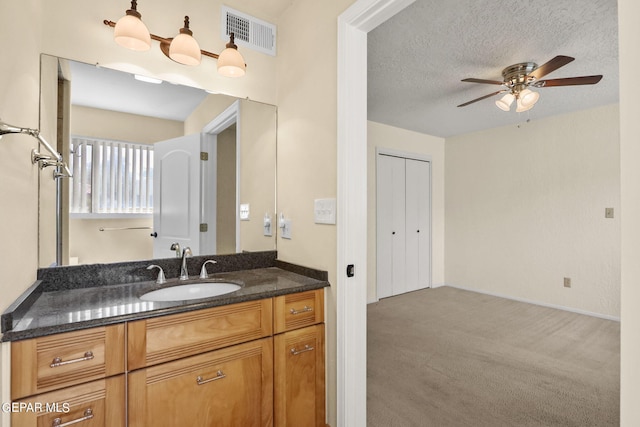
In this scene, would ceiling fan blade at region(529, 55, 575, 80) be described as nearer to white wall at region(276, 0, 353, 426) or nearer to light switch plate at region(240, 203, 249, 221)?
white wall at region(276, 0, 353, 426)

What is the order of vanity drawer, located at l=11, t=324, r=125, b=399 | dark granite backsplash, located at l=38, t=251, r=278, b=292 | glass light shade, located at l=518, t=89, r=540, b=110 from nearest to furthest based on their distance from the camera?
vanity drawer, located at l=11, t=324, r=125, b=399, dark granite backsplash, located at l=38, t=251, r=278, b=292, glass light shade, located at l=518, t=89, r=540, b=110

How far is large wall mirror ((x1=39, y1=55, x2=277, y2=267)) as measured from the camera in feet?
4.90

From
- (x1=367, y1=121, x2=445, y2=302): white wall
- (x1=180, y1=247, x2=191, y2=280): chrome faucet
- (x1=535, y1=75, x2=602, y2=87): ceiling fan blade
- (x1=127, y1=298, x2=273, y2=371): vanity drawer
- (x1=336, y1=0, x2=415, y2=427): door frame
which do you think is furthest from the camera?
(x1=367, y1=121, x2=445, y2=302): white wall

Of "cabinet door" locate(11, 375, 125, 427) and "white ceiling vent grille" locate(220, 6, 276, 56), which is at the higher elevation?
"white ceiling vent grille" locate(220, 6, 276, 56)

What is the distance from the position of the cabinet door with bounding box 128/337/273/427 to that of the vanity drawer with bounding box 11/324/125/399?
0.11 meters

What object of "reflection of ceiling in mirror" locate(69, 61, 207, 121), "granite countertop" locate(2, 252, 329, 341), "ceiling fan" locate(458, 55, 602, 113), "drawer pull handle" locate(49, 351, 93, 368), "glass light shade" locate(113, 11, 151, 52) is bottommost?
"drawer pull handle" locate(49, 351, 93, 368)

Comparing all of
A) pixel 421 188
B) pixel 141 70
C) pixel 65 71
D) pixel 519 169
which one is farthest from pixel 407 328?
pixel 65 71

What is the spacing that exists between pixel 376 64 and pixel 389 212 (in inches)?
90.8

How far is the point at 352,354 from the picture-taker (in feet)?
5.03

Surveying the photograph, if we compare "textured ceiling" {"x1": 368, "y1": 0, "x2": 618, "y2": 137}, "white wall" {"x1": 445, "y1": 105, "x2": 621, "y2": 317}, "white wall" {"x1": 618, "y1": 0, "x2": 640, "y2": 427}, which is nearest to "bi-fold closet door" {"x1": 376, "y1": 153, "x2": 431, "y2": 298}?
"white wall" {"x1": 445, "y1": 105, "x2": 621, "y2": 317}

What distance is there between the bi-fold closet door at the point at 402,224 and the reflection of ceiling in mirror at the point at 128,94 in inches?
115

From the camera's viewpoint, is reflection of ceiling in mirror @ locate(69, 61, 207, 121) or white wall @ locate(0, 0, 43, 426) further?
reflection of ceiling in mirror @ locate(69, 61, 207, 121)

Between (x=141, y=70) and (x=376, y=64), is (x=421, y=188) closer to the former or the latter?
(x=376, y=64)

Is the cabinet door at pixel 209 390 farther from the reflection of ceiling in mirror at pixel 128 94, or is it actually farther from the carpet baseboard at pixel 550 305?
the carpet baseboard at pixel 550 305
